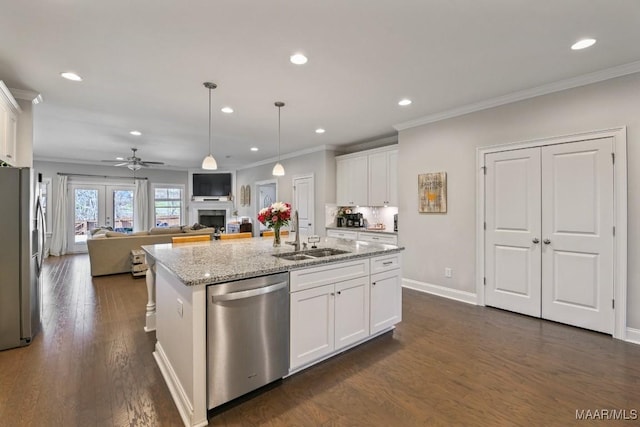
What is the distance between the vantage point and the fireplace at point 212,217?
10.1m

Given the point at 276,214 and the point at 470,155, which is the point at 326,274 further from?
the point at 470,155

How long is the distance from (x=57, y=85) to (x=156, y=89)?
1.04m

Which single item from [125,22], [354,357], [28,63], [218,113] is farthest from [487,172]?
[28,63]

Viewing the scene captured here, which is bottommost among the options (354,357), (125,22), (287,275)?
(354,357)

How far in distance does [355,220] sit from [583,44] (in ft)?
14.1

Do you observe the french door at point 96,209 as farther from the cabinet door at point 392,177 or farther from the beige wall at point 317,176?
the cabinet door at point 392,177

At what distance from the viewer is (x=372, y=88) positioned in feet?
11.2

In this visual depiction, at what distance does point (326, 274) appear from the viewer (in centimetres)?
244

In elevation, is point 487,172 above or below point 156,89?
below

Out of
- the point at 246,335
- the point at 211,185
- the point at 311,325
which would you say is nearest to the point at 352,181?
the point at 311,325

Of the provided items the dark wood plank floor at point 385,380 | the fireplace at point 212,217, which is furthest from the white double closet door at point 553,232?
the fireplace at point 212,217

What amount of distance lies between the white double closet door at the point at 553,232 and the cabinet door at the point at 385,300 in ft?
5.18

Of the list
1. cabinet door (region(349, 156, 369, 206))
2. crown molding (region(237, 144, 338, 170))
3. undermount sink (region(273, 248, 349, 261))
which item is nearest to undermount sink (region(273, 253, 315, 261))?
undermount sink (region(273, 248, 349, 261))

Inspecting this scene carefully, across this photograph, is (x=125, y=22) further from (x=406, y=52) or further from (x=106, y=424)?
(x=106, y=424)
